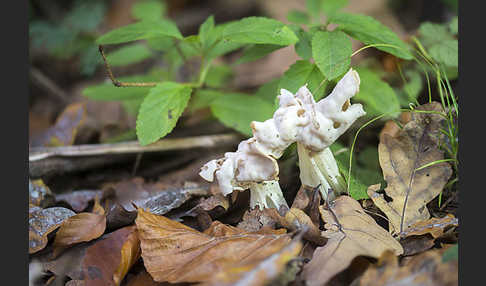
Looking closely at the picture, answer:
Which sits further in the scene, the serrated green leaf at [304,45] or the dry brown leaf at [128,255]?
the serrated green leaf at [304,45]

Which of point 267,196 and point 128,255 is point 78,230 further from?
point 267,196

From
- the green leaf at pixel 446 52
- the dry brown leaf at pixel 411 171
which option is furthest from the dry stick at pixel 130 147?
the green leaf at pixel 446 52

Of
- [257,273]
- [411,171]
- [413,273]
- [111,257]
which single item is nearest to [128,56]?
[111,257]

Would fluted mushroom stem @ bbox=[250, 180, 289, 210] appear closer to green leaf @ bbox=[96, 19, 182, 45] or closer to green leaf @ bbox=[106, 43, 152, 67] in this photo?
green leaf @ bbox=[96, 19, 182, 45]

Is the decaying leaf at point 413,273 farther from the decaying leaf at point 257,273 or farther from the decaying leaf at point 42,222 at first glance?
the decaying leaf at point 42,222

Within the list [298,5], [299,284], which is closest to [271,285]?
[299,284]
